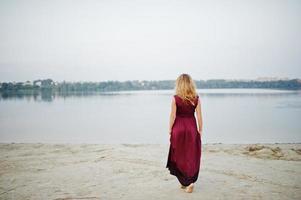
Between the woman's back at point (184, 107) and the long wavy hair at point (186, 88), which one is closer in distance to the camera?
the long wavy hair at point (186, 88)

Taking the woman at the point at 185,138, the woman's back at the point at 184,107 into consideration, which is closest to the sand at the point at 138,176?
the woman at the point at 185,138

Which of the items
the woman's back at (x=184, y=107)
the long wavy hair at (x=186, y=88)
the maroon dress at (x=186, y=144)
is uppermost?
the long wavy hair at (x=186, y=88)

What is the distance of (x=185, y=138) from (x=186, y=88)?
0.95 m

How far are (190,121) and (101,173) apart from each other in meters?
2.82

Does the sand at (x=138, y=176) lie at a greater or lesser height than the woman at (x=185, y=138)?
lesser

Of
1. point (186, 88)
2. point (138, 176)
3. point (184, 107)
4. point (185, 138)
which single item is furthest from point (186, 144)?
point (138, 176)

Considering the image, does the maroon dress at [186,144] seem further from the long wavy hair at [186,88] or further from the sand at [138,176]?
the sand at [138,176]

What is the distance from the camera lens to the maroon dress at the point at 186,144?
5.75 meters

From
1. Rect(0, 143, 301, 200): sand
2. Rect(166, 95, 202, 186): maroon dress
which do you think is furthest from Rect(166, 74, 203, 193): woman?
Rect(0, 143, 301, 200): sand

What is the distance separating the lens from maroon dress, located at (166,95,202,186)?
5.75 meters

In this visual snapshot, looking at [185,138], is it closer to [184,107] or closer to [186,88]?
[184,107]

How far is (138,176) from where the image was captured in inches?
279

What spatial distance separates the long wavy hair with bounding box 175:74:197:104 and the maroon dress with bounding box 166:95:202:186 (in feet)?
0.64

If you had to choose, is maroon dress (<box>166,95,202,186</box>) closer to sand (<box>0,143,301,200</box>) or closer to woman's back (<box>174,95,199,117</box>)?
woman's back (<box>174,95,199,117</box>)
